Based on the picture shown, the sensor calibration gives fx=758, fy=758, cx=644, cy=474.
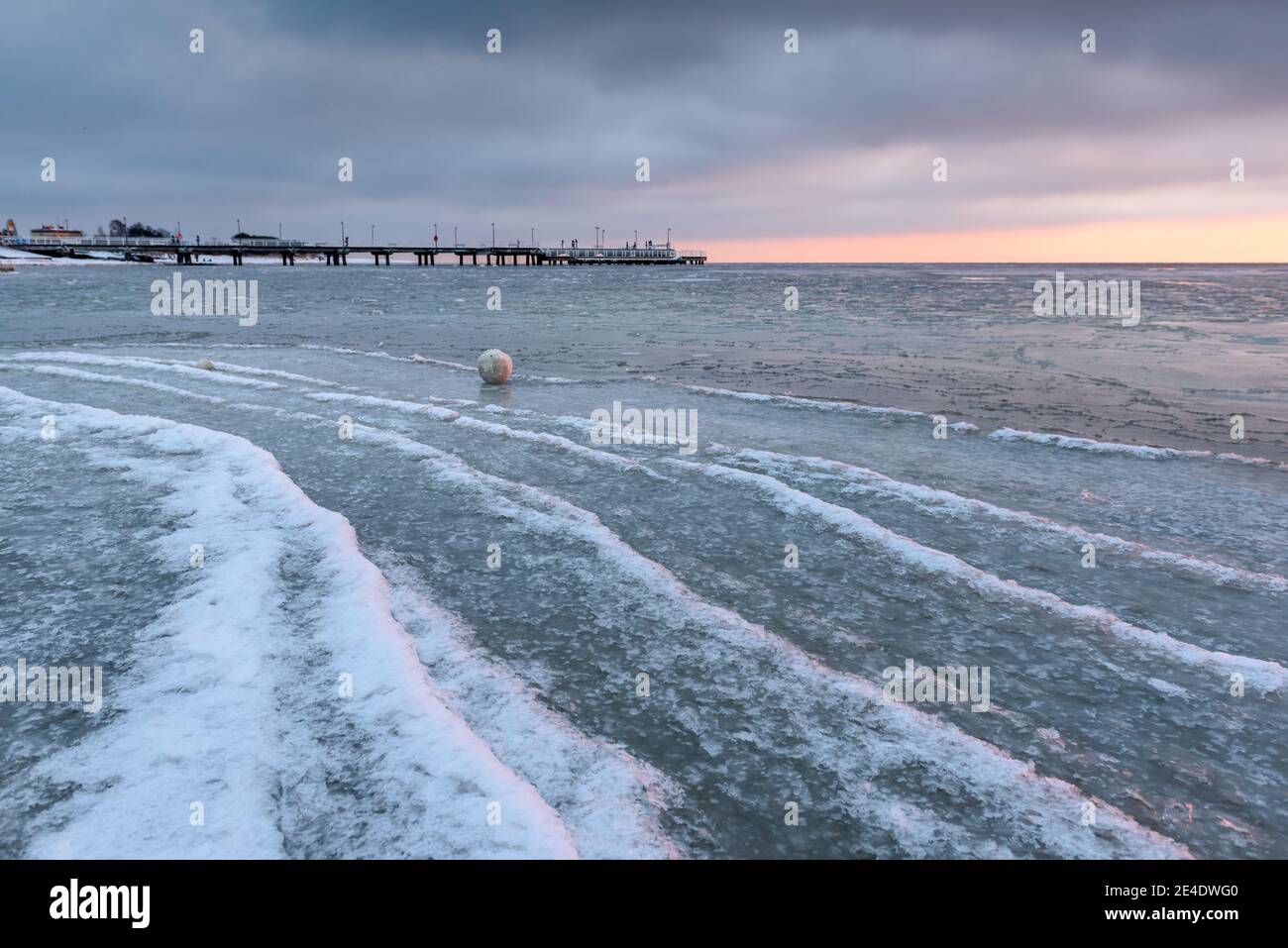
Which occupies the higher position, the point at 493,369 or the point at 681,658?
the point at 493,369

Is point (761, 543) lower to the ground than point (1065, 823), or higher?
higher

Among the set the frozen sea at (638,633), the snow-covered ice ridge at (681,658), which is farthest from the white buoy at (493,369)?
the snow-covered ice ridge at (681,658)

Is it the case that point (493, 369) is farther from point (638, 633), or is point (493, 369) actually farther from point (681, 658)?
point (681, 658)

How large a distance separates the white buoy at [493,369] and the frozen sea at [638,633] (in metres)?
3.30

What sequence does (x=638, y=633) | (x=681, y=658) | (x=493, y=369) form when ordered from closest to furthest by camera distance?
1. (x=681, y=658)
2. (x=638, y=633)
3. (x=493, y=369)

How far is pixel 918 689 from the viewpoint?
4363 millimetres

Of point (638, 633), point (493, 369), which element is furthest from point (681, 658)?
point (493, 369)

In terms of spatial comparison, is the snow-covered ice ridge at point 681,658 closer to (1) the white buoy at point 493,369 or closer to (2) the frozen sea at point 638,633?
(2) the frozen sea at point 638,633

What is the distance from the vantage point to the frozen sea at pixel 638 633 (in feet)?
10.9

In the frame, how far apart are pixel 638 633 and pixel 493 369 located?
11.2 m

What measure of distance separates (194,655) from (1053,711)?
5.01m

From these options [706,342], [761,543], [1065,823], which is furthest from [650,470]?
[706,342]

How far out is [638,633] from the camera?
5023mm

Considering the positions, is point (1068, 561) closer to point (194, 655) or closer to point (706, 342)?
point (194, 655)
